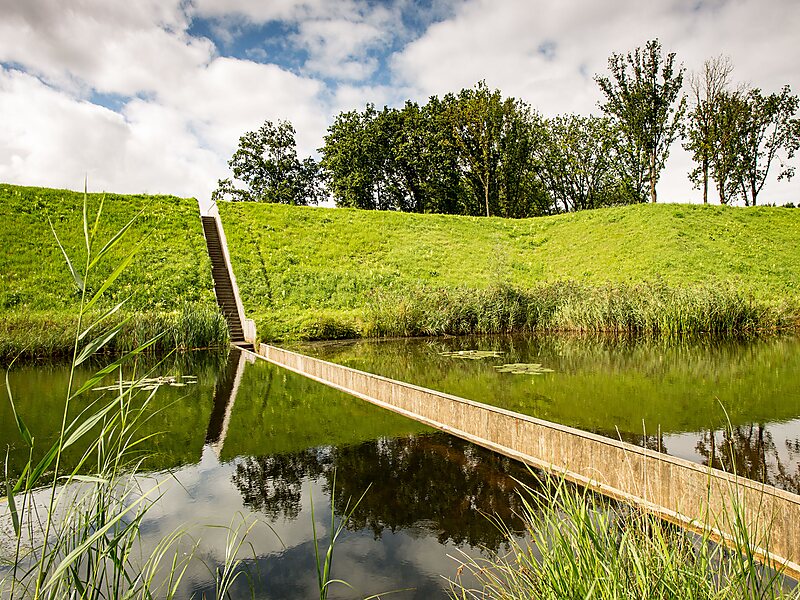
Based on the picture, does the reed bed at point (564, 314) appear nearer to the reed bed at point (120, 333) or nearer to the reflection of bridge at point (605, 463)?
the reed bed at point (120, 333)

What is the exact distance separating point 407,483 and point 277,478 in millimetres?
1194

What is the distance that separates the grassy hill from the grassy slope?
181 centimetres

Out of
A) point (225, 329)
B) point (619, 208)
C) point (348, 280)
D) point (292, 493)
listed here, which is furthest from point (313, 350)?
point (619, 208)

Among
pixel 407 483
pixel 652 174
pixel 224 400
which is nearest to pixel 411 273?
pixel 224 400

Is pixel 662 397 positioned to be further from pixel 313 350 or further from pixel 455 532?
pixel 313 350

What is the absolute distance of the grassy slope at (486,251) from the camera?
68.0 ft

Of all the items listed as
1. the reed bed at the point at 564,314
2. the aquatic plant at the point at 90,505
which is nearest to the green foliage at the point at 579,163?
the reed bed at the point at 564,314

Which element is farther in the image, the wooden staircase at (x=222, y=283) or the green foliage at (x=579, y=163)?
the green foliage at (x=579, y=163)

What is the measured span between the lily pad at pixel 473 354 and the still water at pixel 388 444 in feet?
1.80

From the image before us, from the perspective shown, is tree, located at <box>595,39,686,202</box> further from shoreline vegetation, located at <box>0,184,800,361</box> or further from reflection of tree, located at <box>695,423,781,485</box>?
reflection of tree, located at <box>695,423,781,485</box>

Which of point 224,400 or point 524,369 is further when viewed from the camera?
point 524,369

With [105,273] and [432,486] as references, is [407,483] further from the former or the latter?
[105,273]

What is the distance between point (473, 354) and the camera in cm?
1274

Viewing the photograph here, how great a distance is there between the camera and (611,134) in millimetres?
34938
